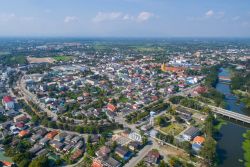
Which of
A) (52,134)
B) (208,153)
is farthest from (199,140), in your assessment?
(52,134)

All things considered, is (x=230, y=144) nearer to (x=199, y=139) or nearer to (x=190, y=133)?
(x=199, y=139)

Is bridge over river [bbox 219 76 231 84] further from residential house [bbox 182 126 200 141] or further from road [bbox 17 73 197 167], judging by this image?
Answer: residential house [bbox 182 126 200 141]

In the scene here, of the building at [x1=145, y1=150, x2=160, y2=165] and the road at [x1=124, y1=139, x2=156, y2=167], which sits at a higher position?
the building at [x1=145, y1=150, x2=160, y2=165]

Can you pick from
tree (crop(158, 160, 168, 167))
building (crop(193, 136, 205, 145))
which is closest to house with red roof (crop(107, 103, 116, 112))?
building (crop(193, 136, 205, 145))

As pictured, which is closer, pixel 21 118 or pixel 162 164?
pixel 162 164

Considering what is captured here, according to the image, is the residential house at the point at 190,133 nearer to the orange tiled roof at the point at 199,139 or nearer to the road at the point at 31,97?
the orange tiled roof at the point at 199,139

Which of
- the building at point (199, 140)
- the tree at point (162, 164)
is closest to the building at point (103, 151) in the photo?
the tree at point (162, 164)

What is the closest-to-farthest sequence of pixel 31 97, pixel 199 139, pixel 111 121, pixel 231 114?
pixel 199 139, pixel 111 121, pixel 231 114, pixel 31 97

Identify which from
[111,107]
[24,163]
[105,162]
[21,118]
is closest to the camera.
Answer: [24,163]

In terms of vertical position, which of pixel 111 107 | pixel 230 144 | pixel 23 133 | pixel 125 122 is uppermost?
pixel 111 107
